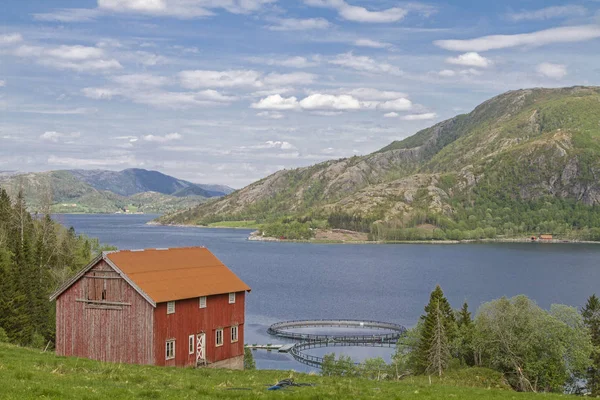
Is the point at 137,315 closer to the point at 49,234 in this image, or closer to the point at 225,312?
Answer: the point at 225,312

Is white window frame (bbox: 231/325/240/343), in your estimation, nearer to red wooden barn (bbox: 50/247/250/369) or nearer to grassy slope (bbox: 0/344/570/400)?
red wooden barn (bbox: 50/247/250/369)

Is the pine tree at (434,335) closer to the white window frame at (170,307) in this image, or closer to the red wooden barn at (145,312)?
the red wooden barn at (145,312)

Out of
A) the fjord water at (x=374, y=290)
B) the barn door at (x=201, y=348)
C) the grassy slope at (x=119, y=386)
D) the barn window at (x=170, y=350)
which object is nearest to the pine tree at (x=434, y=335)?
the fjord water at (x=374, y=290)

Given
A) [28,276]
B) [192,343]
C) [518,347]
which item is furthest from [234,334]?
[28,276]

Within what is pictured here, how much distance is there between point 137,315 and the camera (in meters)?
40.3

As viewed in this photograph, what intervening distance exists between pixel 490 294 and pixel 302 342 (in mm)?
61437

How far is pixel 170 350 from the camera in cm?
4097

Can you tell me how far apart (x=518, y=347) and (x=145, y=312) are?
1369 inches

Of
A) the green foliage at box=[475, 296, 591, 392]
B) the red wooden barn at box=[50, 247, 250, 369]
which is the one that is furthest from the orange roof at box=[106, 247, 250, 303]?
the green foliage at box=[475, 296, 591, 392]

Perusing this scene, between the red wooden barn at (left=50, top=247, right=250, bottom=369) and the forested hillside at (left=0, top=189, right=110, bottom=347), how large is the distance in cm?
1126

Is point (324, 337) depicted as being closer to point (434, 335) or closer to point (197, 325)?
point (434, 335)

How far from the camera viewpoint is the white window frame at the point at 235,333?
46269 mm

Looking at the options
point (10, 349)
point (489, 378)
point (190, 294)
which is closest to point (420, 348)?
point (489, 378)

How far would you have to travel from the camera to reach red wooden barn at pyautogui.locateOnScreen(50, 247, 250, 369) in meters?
40.2
